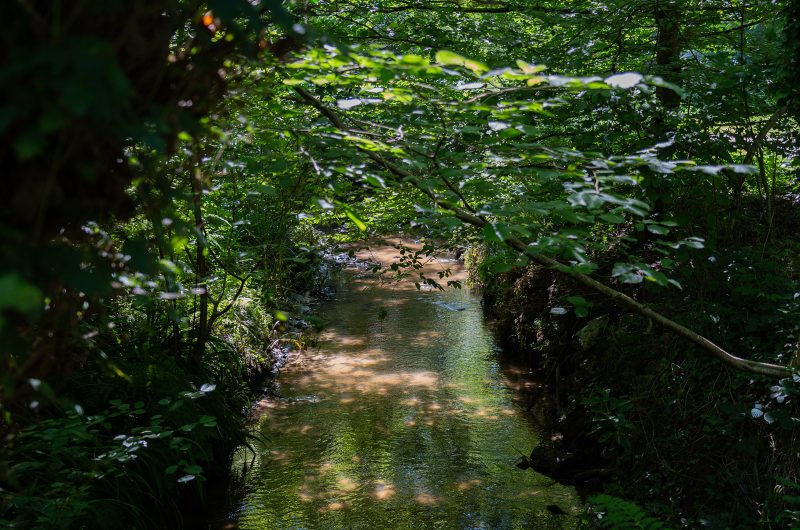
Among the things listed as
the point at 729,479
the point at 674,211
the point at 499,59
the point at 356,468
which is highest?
the point at 499,59

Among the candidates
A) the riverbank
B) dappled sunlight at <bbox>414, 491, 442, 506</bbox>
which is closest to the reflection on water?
dappled sunlight at <bbox>414, 491, 442, 506</bbox>

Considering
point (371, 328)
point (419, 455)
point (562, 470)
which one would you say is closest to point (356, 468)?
point (419, 455)

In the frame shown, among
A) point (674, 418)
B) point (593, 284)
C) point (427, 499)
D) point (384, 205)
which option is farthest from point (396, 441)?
point (593, 284)

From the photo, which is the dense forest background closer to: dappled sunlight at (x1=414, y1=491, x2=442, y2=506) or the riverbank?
the riverbank

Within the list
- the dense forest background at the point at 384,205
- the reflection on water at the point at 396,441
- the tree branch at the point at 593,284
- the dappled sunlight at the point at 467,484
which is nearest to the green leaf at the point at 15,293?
the dense forest background at the point at 384,205

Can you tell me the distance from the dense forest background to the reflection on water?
0.47 meters

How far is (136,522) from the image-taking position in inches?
137

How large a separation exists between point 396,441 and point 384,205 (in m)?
1.98

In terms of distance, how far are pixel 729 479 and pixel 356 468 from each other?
8.51 feet

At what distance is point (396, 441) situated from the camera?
5316 mm

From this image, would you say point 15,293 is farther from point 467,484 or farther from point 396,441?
point 396,441

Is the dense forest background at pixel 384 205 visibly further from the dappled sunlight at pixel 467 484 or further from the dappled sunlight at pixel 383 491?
the dappled sunlight at pixel 383 491

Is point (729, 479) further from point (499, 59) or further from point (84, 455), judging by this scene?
point (84, 455)

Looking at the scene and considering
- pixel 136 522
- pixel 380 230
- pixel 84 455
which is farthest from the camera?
pixel 380 230
